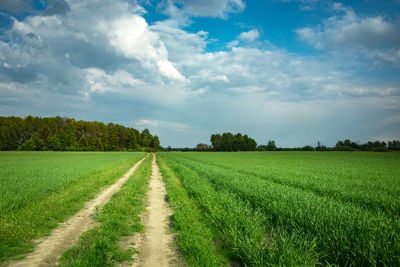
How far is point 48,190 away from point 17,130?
4217 inches

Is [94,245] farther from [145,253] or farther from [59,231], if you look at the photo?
[59,231]

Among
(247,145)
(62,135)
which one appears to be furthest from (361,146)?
(62,135)

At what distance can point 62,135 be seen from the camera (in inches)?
3647

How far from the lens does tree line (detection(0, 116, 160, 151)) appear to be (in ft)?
275

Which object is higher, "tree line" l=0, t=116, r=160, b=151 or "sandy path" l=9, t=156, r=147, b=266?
"tree line" l=0, t=116, r=160, b=151

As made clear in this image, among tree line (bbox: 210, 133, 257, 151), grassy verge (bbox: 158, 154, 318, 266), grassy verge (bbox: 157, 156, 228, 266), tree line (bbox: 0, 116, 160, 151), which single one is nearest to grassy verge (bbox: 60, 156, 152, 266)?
grassy verge (bbox: 157, 156, 228, 266)

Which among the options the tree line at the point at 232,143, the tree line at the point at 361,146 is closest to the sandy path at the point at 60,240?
the tree line at the point at 361,146

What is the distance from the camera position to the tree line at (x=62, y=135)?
8375 cm

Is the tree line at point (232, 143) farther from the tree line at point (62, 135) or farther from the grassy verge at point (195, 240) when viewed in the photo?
the grassy verge at point (195, 240)

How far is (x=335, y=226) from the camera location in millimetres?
4332

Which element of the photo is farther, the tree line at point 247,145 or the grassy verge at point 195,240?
the tree line at point 247,145

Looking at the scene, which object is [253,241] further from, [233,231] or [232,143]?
[232,143]

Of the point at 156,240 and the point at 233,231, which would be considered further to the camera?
the point at 156,240

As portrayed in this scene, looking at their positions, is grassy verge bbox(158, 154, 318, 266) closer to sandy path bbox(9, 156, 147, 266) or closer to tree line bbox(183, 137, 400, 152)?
sandy path bbox(9, 156, 147, 266)
